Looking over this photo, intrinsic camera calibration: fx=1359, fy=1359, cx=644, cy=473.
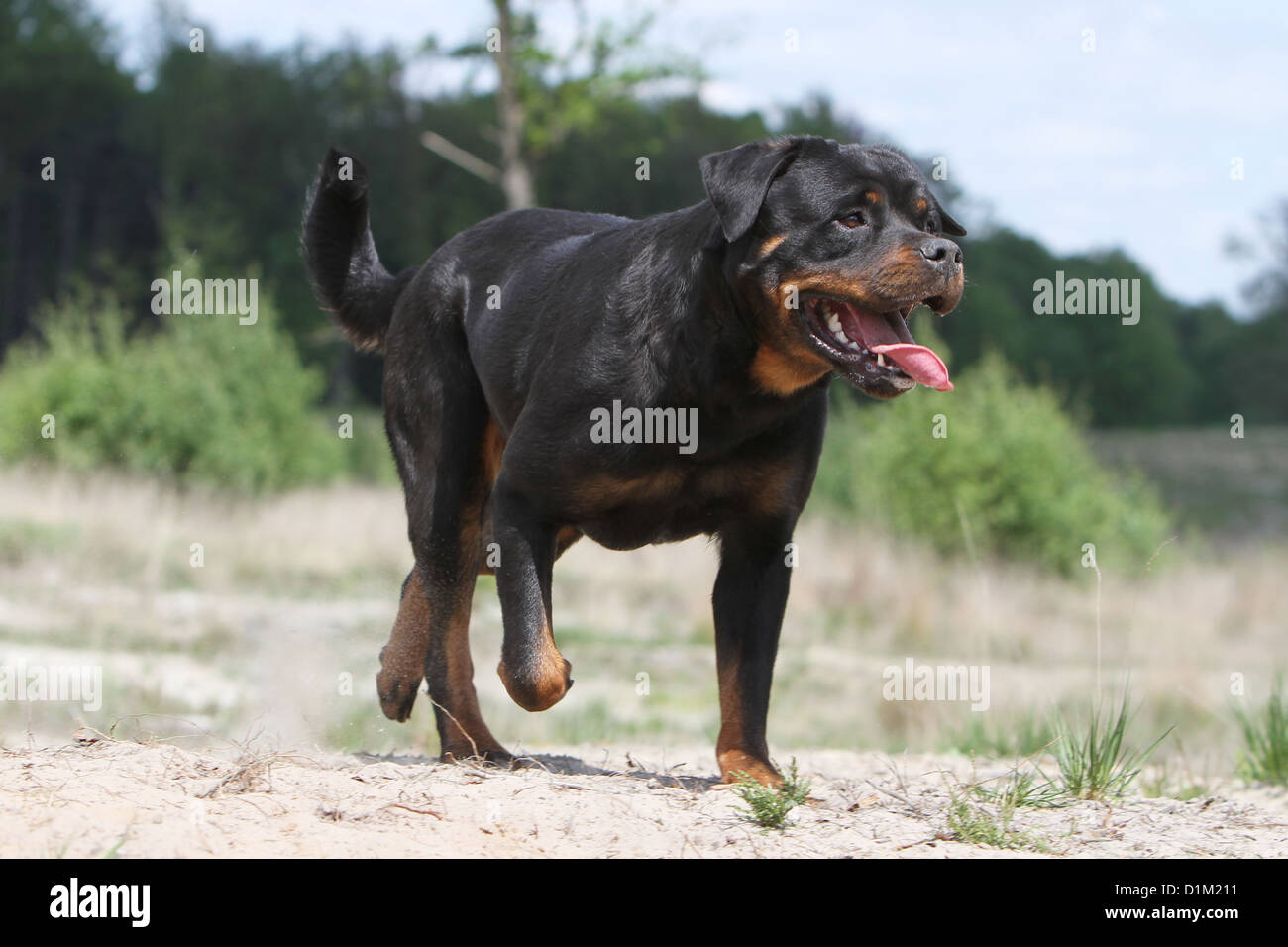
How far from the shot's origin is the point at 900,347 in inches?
170

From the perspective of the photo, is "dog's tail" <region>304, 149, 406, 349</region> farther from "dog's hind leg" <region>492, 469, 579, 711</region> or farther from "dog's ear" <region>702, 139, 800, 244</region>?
"dog's ear" <region>702, 139, 800, 244</region>

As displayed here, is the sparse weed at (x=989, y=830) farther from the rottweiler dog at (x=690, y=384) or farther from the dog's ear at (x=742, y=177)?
the dog's ear at (x=742, y=177)

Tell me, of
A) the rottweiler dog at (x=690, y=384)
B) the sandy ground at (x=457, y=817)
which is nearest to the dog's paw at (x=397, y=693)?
the rottweiler dog at (x=690, y=384)

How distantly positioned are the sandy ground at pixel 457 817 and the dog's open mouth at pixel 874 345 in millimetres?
1294

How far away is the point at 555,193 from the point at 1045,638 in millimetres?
31786

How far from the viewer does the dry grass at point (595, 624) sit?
34.7 feet

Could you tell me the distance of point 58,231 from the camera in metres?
49.4

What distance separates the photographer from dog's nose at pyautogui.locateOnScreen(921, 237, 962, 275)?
4.22 meters

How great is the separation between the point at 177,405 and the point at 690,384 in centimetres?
1767

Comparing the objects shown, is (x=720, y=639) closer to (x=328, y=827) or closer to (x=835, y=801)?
(x=835, y=801)

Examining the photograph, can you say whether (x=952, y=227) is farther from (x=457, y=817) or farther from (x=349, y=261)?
(x=349, y=261)

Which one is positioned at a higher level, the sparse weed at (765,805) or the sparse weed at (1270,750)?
the sparse weed at (765,805)

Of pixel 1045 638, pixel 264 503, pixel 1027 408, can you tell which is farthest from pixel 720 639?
pixel 264 503

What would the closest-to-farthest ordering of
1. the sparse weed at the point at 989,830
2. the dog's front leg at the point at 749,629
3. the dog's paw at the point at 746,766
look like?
the sparse weed at the point at 989,830 → the dog's paw at the point at 746,766 → the dog's front leg at the point at 749,629
